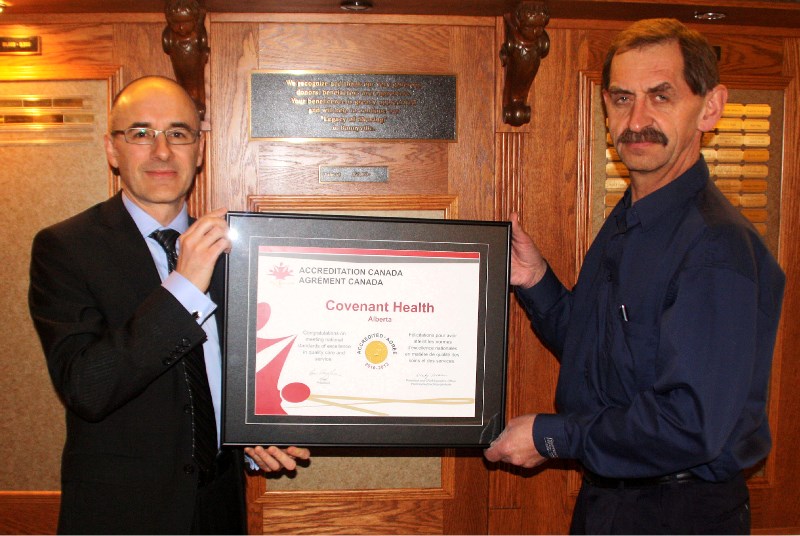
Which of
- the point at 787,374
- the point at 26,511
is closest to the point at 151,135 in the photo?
the point at 26,511

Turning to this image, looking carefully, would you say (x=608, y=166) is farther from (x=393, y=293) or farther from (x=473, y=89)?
(x=393, y=293)

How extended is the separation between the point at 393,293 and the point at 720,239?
2.61ft

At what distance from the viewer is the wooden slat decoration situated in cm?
261

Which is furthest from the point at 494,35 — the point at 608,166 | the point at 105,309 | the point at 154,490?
the point at 154,490

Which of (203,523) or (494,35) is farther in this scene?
(494,35)

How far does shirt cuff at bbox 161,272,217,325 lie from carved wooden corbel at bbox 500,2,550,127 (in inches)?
53.4

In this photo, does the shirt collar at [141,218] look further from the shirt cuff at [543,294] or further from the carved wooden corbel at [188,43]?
the shirt cuff at [543,294]

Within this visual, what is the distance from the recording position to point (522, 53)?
230 centimetres

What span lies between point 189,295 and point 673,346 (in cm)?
112

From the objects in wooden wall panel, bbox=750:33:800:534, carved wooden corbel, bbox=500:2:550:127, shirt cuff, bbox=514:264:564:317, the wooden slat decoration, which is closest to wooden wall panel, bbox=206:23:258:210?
carved wooden corbel, bbox=500:2:550:127

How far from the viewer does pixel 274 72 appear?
7.99ft

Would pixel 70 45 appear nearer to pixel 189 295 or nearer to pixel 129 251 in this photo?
pixel 129 251

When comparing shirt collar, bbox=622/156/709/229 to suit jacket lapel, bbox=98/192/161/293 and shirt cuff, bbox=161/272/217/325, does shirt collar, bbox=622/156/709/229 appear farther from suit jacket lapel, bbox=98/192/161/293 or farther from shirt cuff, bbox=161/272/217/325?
suit jacket lapel, bbox=98/192/161/293

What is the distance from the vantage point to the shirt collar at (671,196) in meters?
1.77
